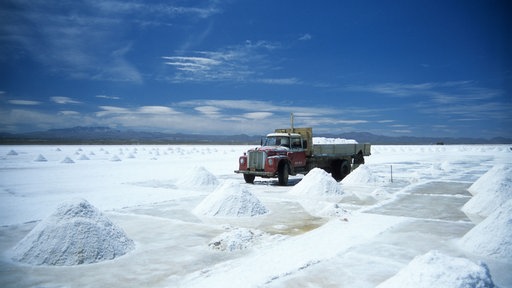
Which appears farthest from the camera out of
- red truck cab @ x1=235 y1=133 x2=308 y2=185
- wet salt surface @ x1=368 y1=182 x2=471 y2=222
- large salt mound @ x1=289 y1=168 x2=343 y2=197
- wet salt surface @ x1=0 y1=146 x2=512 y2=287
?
red truck cab @ x1=235 y1=133 x2=308 y2=185

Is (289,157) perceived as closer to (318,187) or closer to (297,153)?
(297,153)

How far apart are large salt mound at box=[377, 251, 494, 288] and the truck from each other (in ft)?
36.3

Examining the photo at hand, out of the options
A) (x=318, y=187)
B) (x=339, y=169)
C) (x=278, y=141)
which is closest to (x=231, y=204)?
(x=318, y=187)

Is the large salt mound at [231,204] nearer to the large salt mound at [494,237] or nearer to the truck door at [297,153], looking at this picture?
the large salt mound at [494,237]

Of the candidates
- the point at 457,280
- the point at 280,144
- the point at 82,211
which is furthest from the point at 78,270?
the point at 280,144

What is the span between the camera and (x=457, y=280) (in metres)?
3.83

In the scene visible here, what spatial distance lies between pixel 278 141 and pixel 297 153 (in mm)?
1016

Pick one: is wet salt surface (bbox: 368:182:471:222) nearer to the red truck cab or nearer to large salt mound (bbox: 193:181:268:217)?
large salt mound (bbox: 193:181:268:217)

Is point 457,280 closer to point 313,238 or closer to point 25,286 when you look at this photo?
point 313,238

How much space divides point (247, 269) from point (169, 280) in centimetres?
112

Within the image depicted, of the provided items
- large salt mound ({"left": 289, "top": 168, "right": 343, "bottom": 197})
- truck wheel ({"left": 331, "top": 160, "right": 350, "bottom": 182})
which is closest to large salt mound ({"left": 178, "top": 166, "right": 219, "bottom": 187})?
large salt mound ({"left": 289, "top": 168, "right": 343, "bottom": 197})

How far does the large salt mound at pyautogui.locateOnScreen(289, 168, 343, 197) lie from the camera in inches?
510

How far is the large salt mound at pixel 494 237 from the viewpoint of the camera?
6129mm

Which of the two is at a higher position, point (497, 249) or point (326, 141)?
point (326, 141)
